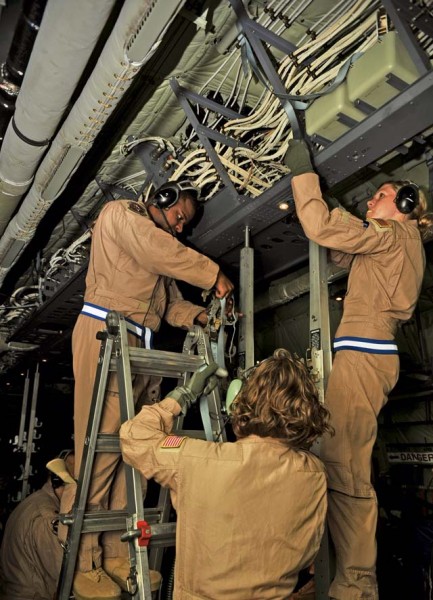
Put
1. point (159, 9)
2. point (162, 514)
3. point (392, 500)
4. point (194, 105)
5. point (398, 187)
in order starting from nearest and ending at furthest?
point (159, 9), point (162, 514), point (398, 187), point (194, 105), point (392, 500)

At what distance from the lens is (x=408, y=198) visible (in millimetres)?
2762

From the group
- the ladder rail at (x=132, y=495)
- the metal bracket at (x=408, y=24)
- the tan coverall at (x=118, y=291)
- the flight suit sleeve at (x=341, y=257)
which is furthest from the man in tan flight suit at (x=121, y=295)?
the metal bracket at (x=408, y=24)

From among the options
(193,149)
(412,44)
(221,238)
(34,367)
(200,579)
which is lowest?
(200,579)

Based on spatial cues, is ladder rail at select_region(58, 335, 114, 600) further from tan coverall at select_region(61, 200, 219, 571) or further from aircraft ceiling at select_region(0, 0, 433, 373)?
aircraft ceiling at select_region(0, 0, 433, 373)

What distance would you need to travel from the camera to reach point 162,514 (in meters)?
2.61

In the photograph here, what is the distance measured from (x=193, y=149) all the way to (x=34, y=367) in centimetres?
632

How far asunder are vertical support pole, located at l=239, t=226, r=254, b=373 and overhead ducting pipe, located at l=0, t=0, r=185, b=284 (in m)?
1.27

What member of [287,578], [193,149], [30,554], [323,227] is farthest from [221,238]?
[30,554]

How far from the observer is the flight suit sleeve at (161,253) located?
3.03m

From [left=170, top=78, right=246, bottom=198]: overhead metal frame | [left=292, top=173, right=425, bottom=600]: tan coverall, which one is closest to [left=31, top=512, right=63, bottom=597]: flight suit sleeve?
[left=292, top=173, right=425, bottom=600]: tan coverall

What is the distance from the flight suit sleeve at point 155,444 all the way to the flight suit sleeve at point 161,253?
1.06m

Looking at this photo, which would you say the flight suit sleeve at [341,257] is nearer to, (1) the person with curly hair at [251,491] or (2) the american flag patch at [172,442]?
(1) the person with curly hair at [251,491]

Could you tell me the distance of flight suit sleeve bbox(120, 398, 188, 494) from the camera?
1.91m

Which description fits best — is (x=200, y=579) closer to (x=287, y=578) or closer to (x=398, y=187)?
(x=287, y=578)
